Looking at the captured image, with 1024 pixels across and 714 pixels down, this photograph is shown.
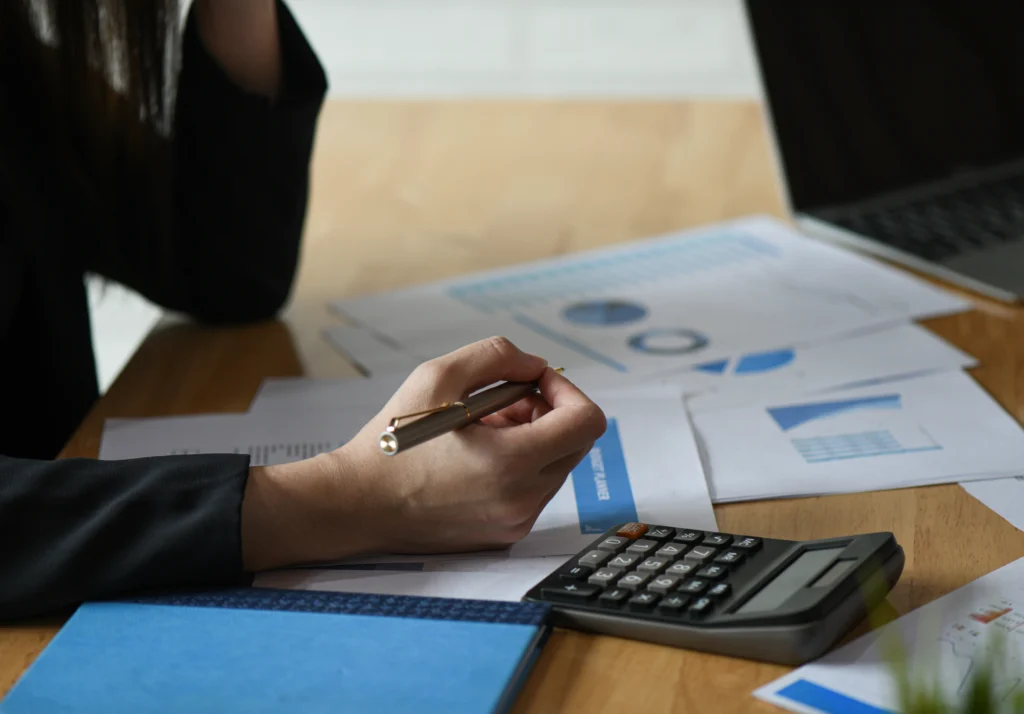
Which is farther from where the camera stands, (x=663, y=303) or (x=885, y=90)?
(x=885, y=90)

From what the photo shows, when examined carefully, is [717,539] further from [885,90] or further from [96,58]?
[885,90]

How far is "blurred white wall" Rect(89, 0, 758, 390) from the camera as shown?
3.62m

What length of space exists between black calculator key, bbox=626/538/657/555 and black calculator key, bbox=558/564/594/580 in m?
0.03

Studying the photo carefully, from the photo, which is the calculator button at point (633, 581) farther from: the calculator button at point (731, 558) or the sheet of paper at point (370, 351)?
the sheet of paper at point (370, 351)

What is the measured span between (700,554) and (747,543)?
0.03 metres

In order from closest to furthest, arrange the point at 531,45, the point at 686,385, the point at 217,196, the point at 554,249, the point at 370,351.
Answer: the point at 686,385 → the point at 370,351 → the point at 217,196 → the point at 554,249 → the point at 531,45

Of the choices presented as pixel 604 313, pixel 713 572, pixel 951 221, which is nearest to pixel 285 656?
pixel 713 572

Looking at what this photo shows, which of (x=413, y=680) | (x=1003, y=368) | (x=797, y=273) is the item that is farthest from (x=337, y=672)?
(x=797, y=273)

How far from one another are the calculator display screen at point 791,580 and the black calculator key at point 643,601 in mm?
42

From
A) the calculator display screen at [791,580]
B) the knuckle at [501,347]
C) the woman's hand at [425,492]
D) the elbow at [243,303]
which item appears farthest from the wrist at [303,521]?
the elbow at [243,303]

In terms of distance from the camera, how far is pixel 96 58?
1019 mm

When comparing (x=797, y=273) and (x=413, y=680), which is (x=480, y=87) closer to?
(x=797, y=273)

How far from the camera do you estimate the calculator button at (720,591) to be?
57cm

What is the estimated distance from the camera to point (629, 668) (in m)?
0.56
